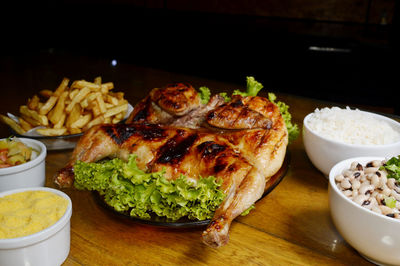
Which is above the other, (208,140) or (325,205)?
(208,140)

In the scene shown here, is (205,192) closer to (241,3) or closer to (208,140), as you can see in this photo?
(208,140)

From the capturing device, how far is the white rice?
1.63 m

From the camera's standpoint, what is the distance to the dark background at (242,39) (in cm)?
417

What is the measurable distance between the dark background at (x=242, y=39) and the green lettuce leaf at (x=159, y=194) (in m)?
2.98

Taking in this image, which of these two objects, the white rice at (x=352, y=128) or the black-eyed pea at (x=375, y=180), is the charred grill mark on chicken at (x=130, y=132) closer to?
the white rice at (x=352, y=128)

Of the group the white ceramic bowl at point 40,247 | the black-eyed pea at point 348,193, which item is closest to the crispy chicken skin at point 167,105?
the white ceramic bowl at point 40,247

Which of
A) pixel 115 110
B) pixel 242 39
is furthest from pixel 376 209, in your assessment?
pixel 242 39

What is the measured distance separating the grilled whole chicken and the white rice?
232 millimetres

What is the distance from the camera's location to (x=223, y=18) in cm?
564

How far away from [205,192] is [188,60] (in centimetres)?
424

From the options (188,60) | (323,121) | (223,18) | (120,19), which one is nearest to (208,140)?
(323,121)

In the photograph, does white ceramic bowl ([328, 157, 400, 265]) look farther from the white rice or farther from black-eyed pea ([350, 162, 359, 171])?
the white rice

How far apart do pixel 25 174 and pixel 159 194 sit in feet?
1.94

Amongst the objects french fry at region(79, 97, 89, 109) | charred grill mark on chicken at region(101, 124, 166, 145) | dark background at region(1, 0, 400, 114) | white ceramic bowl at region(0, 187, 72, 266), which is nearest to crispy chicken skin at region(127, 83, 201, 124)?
charred grill mark on chicken at region(101, 124, 166, 145)
